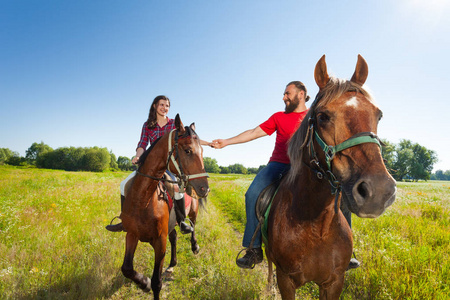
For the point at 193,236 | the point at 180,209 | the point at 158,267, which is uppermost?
the point at 180,209

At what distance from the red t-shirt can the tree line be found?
51.0 metres

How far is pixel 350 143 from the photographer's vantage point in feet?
5.30

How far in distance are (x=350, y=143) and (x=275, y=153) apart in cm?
210

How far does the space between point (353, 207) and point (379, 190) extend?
0.22 metres

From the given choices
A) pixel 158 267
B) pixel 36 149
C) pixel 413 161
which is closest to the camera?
pixel 158 267

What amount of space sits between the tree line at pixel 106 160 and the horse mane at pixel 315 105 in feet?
171

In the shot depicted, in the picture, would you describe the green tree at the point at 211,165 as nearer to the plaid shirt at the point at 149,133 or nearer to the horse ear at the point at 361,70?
the plaid shirt at the point at 149,133

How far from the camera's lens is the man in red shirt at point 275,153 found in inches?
130

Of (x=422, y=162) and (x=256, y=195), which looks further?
(x=422, y=162)

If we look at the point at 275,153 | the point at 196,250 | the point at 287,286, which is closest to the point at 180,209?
the point at 196,250

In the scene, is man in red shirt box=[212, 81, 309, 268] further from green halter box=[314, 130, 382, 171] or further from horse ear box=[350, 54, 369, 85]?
green halter box=[314, 130, 382, 171]

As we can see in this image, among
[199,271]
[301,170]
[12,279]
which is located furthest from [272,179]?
[12,279]

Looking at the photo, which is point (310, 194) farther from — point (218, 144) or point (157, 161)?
point (157, 161)

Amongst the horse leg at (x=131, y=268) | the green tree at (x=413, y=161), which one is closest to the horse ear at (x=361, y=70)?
the horse leg at (x=131, y=268)
